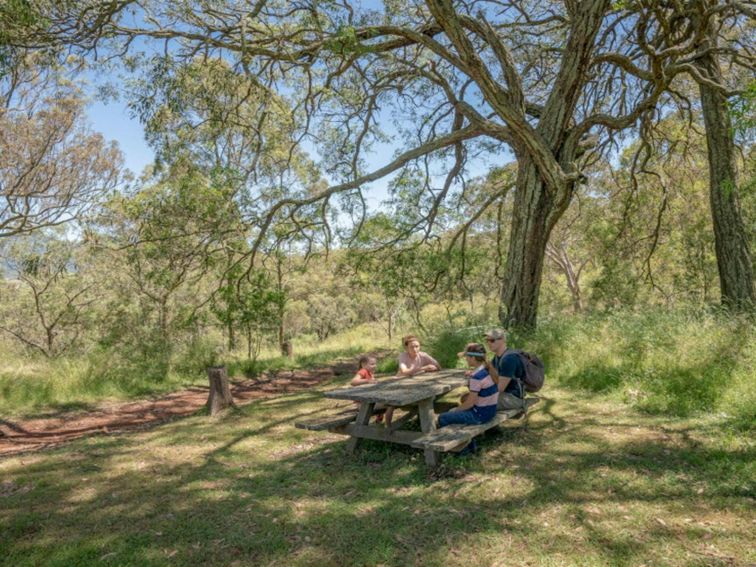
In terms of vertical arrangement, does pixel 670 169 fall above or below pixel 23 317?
above

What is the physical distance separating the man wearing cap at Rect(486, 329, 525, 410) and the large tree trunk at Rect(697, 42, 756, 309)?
5.71 m

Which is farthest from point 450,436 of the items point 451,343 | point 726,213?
point 726,213

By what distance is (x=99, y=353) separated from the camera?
10141 mm

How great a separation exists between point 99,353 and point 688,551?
10433 mm

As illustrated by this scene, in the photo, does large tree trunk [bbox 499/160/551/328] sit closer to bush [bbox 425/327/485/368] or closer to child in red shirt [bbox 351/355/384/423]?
bush [bbox 425/327/485/368]

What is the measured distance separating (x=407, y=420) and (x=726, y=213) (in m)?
7.17

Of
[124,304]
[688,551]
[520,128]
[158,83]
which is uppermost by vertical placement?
[158,83]

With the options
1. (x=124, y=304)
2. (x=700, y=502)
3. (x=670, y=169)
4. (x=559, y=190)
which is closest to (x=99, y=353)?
(x=124, y=304)

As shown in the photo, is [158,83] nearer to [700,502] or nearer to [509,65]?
[509,65]

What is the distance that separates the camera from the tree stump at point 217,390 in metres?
7.24

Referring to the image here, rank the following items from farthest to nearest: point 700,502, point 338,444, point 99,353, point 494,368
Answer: point 99,353
point 338,444
point 494,368
point 700,502

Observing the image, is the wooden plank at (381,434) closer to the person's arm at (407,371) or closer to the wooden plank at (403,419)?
the wooden plank at (403,419)

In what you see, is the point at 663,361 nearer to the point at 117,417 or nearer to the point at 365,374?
the point at 365,374

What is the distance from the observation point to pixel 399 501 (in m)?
3.82
